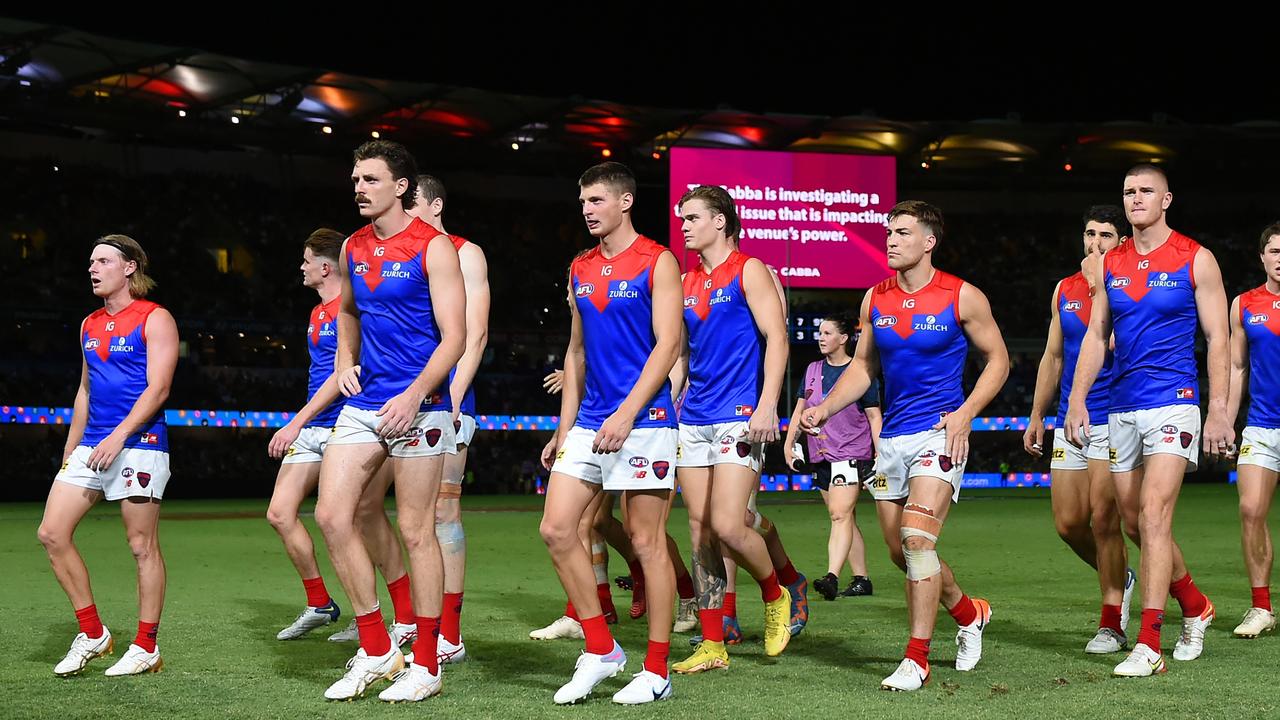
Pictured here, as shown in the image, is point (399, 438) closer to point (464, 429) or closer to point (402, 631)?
point (402, 631)

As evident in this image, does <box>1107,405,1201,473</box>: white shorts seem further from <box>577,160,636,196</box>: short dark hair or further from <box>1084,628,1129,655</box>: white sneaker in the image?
<box>577,160,636,196</box>: short dark hair

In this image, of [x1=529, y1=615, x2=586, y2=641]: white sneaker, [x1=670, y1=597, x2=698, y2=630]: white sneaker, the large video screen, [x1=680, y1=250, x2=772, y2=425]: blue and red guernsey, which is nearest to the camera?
[x1=680, y1=250, x2=772, y2=425]: blue and red guernsey

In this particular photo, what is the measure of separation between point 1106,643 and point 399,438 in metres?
4.01

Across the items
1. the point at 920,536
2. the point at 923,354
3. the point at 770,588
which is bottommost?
the point at 770,588

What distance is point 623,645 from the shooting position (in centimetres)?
796

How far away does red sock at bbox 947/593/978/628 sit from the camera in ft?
22.7

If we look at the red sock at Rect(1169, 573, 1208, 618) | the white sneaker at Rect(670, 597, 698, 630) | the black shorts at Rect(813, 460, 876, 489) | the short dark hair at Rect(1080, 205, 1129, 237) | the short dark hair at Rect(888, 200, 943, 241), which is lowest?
the white sneaker at Rect(670, 597, 698, 630)

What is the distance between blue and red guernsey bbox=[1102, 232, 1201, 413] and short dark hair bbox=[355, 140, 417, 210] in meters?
3.73

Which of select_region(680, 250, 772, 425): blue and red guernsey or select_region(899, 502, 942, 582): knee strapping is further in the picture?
select_region(680, 250, 772, 425): blue and red guernsey

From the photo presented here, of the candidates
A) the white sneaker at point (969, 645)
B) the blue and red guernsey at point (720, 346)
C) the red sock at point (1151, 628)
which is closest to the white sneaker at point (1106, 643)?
the red sock at point (1151, 628)

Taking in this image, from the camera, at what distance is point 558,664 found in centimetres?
724

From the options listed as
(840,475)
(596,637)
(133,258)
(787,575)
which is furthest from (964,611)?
(133,258)

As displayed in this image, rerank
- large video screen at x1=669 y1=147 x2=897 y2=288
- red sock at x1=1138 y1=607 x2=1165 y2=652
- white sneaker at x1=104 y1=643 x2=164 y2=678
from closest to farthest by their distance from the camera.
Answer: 1. red sock at x1=1138 y1=607 x2=1165 y2=652
2. white sneaker at x1=104 y1=643 x2=164 y2=678
3. large video screen at x1=669 y1=147 x2=897 y2=288

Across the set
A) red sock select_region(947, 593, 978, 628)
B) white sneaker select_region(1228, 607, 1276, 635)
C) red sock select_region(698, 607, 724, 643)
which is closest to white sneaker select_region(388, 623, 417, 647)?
red sock select_region(698, 607, 724, 643)
